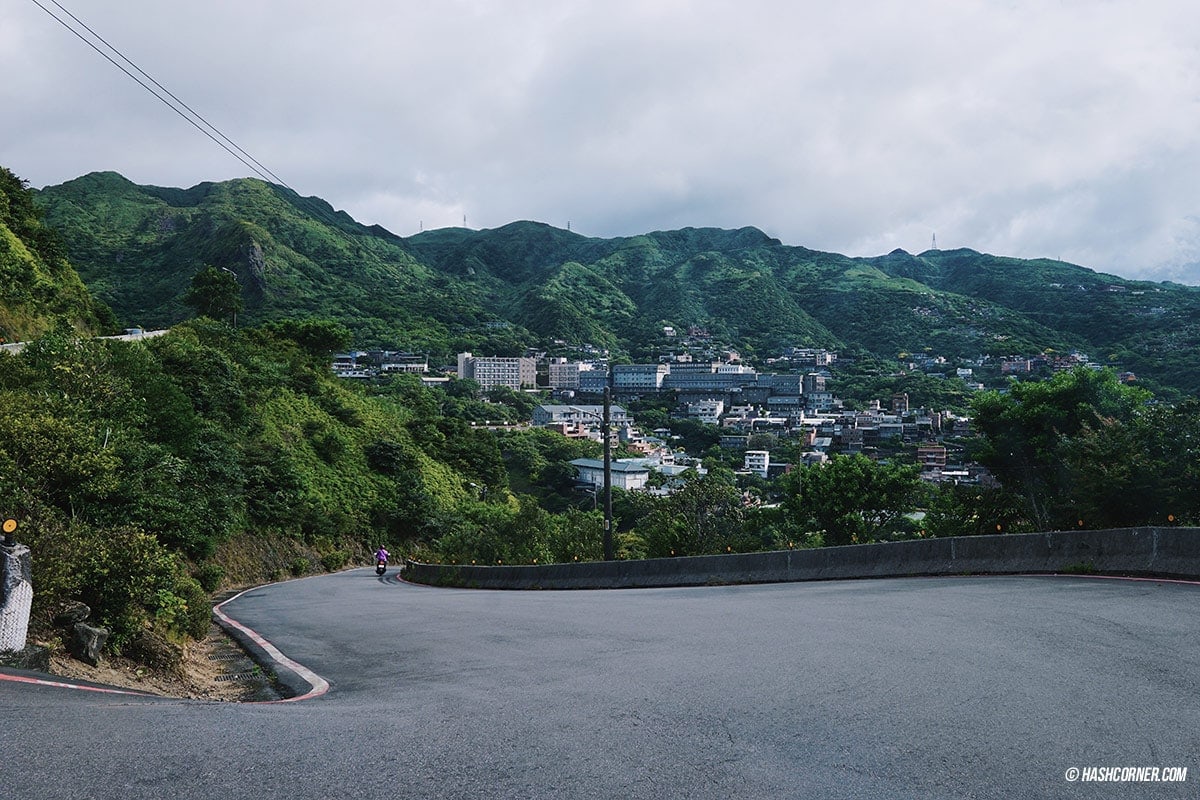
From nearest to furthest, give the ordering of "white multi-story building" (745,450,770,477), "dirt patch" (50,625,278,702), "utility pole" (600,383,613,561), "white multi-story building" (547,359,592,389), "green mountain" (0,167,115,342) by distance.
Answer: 1. "dirt patch" (50,625,278,702)
2. "utility pole" (600,383,613,561)
3. "green mountain" (0,167,115,342)
4. "white multi-story building" (745,450,770,477)
5. "white multi-story building" (547,359,592,389)

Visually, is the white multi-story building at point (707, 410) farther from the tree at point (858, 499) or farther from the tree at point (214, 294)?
the tree at point (858, 499)

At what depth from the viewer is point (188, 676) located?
9.80 meters

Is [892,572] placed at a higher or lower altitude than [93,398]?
lower

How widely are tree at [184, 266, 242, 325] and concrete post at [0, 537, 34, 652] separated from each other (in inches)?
2616

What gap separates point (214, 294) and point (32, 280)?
91.2ft

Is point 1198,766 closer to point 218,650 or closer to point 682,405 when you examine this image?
point 218,650

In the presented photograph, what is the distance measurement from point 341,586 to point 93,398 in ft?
32.6

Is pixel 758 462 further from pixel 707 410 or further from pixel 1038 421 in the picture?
pixel 1038 421

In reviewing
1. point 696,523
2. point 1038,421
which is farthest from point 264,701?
point 1038,421

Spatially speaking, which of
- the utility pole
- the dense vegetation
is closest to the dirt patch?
the dense vegetation

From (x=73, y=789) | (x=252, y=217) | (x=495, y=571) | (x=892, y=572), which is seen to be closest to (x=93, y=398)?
(x=495, y=571)

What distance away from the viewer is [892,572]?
56.2 ft

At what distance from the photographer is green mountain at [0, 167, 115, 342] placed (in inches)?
1526

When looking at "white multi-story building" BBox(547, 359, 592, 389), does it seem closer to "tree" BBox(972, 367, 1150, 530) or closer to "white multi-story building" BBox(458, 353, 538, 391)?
"white multi-story building" BBox(458, 353, 538, 391)
